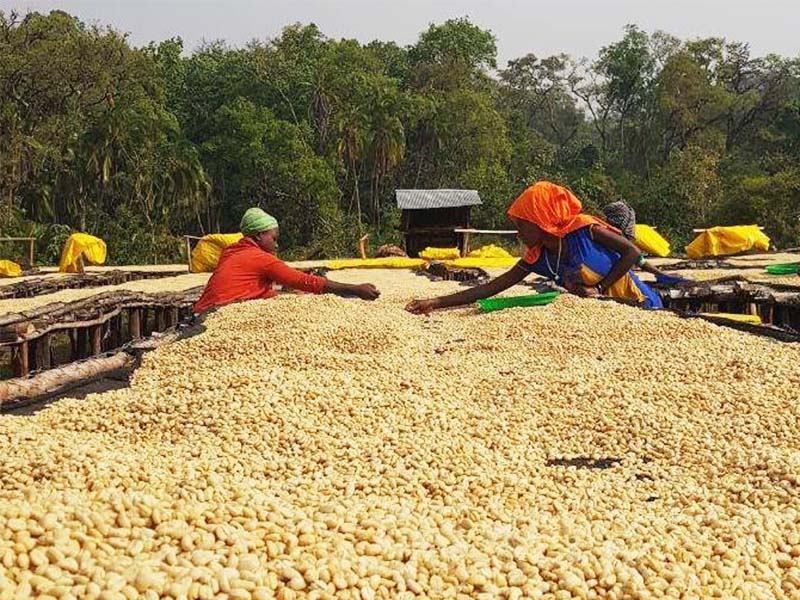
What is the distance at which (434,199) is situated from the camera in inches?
813

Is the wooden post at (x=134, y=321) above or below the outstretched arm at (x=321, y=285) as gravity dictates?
below

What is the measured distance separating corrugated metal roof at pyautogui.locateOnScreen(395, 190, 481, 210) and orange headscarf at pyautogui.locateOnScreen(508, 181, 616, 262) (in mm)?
14727

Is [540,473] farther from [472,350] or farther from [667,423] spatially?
[472,350]

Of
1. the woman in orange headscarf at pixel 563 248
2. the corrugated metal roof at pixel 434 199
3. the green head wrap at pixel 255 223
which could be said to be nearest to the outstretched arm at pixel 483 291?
the woman in orange headscarf at pixel 563 248

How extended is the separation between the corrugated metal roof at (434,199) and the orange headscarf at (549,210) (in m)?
14.7

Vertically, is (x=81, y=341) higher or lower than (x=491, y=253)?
lower

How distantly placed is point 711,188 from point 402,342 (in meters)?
21.9

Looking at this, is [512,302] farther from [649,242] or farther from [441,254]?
[441,254]

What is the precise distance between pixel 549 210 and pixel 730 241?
1141 cm

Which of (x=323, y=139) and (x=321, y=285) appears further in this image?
(x=323, y=139)

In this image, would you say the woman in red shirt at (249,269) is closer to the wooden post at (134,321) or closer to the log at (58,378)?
the log at (58,378)

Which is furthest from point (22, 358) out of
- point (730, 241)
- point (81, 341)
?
point (730, 241)

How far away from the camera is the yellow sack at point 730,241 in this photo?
609 inches

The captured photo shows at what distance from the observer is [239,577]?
168 centimetres
